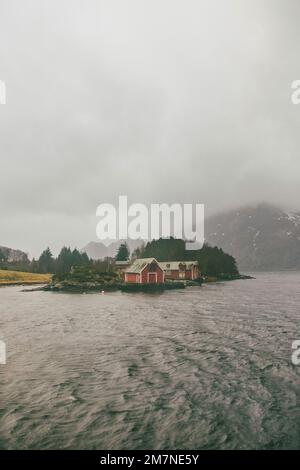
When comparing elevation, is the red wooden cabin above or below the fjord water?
above

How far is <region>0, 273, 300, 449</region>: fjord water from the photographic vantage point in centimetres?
1254

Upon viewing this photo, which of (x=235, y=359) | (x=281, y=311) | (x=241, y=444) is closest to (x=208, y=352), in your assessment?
(x=235, y=359)

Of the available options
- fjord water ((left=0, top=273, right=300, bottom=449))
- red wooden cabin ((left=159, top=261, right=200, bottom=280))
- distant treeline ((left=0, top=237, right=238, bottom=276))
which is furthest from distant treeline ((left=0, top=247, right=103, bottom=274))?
fjord water ((left=0, top=273, right=300, bottom=449))

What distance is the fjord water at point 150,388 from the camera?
12.5 meters

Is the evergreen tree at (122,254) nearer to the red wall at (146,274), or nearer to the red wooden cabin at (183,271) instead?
the red wooden cabin at (183,271)

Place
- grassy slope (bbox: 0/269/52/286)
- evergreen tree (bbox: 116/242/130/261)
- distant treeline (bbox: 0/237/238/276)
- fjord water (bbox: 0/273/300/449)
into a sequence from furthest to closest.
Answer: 1. distant treeline (bbox: 0/237/238/276)
2. evergreen tree (bbox: 116/242/130/261)
3. grassy slope (bbox: 0/269/52/286)
4. fjord water (bbox: 0/273/300/449)

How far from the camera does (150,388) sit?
17359 millimetres

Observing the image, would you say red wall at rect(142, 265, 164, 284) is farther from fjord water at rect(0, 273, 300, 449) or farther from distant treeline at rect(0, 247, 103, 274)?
distant treeline at rect(0, 247, 103, 274)

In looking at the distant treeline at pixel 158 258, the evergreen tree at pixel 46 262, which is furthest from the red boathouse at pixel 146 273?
the evergreen tree at pixel 46 262

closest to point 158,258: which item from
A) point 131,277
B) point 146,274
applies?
point 131,277

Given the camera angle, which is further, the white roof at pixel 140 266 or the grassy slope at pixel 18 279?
the grassy slope at pixel 18 279

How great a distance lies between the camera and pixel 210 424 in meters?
13.5
